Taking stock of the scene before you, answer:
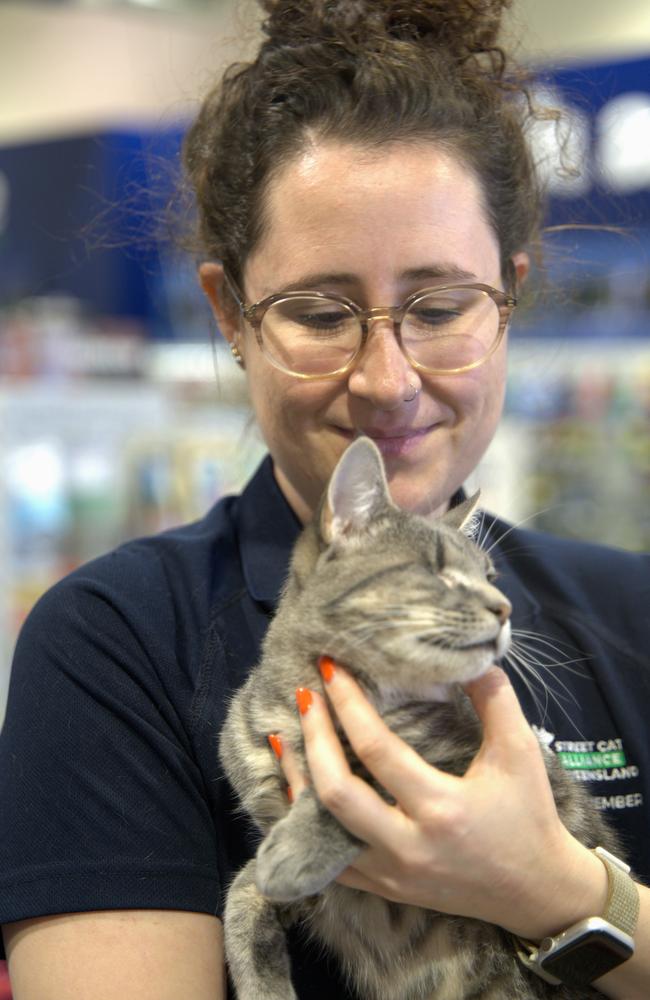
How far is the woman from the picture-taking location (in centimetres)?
117

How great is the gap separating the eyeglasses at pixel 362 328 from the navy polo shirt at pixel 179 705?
0.29 meters

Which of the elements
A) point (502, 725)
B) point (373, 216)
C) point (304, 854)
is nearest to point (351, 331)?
point (373, 216)

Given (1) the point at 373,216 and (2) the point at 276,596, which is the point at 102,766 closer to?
(2) the point at 276,596

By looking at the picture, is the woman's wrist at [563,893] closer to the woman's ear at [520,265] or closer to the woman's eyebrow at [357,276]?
the woman's eyebrow at [357,276]

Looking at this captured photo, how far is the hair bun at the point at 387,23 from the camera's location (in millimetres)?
1479

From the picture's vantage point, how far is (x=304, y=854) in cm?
114

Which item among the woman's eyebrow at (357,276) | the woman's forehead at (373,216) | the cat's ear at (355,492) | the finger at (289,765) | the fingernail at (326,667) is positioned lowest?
the finger at (289,765)

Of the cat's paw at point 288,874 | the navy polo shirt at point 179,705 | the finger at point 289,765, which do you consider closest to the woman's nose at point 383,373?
the navy polo shirt at point 179,705

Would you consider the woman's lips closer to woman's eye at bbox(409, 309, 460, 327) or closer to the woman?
the woman

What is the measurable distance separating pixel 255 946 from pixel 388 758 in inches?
12.6

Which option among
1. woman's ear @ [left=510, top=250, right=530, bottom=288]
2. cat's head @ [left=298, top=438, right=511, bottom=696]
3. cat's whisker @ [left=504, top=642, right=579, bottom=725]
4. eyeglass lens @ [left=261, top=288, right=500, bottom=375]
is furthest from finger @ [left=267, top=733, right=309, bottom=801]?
woman's ear @ [left=510, top=250, right=530, bottom=288]

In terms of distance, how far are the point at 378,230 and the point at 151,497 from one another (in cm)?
243

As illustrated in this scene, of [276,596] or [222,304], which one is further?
[222,304]

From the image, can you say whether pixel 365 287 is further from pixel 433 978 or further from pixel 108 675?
pixel 433 978
